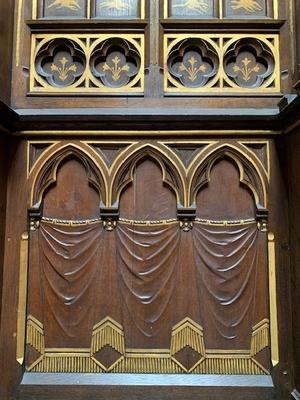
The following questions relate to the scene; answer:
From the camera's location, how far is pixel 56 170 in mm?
2412

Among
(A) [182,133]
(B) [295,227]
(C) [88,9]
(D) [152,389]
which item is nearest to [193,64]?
(A) [182,133]

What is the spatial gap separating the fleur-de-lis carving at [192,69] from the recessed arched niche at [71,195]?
2.30 feet

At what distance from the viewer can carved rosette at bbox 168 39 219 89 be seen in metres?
2.46

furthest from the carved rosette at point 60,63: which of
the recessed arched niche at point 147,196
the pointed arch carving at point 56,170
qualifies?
the recessed arched niche at point 147,196

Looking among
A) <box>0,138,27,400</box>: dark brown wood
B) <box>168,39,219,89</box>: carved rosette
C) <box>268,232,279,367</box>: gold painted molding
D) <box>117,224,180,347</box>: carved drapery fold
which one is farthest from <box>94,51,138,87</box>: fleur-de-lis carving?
<box>268,232,279,367</box>: gold painted molding

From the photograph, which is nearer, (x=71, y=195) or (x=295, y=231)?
(x=295, y=231)

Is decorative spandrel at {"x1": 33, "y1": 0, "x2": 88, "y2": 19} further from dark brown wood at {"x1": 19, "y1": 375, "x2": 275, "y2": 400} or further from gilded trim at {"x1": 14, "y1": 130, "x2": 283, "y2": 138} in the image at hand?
dark brown wood at {"x1": 19, "y1": 375, "x2": 275, "y2": 400}

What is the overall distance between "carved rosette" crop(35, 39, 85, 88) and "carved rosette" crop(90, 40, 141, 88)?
0.28ft

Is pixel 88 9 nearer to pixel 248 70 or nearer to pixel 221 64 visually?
pixel 221 64

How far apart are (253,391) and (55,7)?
2206 millimetres

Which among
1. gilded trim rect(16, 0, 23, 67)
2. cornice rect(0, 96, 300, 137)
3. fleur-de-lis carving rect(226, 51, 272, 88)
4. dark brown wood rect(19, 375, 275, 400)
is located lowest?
dark brown wood rect(19, 375, 275, 400)

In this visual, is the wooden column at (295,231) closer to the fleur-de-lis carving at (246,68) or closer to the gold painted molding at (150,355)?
the gold painted molding at (150,355)

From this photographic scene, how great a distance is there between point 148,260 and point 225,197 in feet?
1.64

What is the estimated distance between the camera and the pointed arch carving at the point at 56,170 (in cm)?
238
